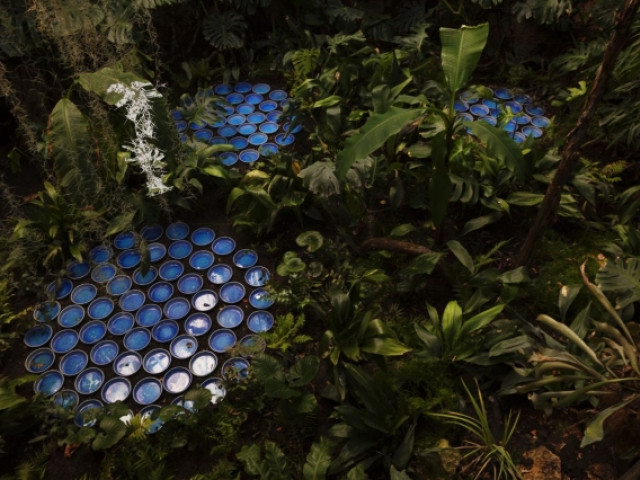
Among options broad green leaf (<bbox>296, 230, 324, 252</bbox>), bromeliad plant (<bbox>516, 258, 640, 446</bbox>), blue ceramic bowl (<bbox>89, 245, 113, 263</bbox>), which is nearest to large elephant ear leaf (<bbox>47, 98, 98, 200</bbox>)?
blue ceramic bowl (<bbox>89, 245, 113, 263</bbox>)

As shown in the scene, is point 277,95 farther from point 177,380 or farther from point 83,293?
point 177,380

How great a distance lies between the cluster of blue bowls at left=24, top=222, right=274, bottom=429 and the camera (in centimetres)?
286

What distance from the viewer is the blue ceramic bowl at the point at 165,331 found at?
3055 mm

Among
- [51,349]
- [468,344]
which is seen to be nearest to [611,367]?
[468,344]

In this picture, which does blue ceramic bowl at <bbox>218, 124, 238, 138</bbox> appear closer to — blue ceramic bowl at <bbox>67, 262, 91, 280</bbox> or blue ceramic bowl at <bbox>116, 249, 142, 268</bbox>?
blue ceramic bowl at <bbox>116, 249, 142, 268</bbox>

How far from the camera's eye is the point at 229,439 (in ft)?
8.39

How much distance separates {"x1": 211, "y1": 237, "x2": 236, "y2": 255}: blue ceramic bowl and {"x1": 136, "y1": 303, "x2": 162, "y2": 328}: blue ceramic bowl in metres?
0.58

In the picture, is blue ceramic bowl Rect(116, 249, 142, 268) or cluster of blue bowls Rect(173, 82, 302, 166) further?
cluster of blue bowls Rect(173, 82, 302, 166)

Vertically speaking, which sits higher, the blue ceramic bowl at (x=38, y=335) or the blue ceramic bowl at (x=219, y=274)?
the blue ceramic bowl at (x=219, y=274)

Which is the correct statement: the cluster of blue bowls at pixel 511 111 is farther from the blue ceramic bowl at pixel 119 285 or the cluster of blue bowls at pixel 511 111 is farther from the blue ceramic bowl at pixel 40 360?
the blue ceramic bowl at pixel 40 360

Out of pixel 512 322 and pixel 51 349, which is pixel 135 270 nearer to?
pixel 51 349

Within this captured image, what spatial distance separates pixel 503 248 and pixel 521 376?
107cm

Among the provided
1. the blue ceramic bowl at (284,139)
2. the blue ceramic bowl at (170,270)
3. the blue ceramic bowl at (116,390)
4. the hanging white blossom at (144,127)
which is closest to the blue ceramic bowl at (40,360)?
the blue ceramic bowl at (116,390)

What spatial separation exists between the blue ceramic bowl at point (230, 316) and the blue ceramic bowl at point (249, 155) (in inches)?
56.2
